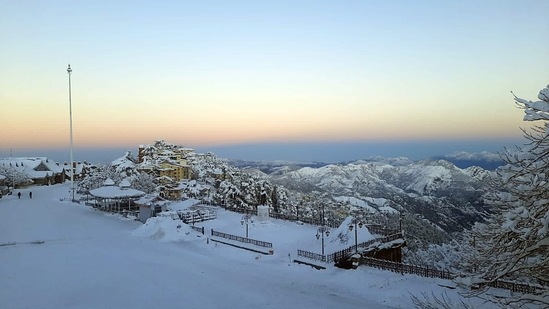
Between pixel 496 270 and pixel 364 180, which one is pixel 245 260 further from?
pixel 364 180

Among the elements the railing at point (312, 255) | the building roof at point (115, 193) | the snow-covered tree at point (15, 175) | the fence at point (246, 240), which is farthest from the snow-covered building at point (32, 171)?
the railing at point (312, 255)

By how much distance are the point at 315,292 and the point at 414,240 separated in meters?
44.6

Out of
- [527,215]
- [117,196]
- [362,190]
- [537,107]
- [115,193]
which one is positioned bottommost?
[362,190]

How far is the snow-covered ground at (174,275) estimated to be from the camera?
14922 millimetres

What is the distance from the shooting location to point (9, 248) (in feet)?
75.8

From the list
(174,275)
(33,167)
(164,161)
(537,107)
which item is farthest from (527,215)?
Result: (33,167)

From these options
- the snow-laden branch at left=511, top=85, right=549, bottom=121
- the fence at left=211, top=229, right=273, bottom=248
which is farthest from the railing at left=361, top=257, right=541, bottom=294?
the snow-laden branch at left=511, top=85, right=549, bottom=121

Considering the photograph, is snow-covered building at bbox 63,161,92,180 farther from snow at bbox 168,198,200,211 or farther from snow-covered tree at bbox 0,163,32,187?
snow at bbox 168,198,200,211

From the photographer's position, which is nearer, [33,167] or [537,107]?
[537,107]

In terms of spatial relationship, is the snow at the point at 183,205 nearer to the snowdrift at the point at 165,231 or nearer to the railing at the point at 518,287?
the snowdrift at the point at 165,231

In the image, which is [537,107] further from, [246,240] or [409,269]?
[246,240]

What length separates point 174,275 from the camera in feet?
59.8

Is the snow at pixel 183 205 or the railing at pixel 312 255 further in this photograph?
the snow at pixel 183 205

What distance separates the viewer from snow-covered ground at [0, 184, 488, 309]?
49.0 ft
